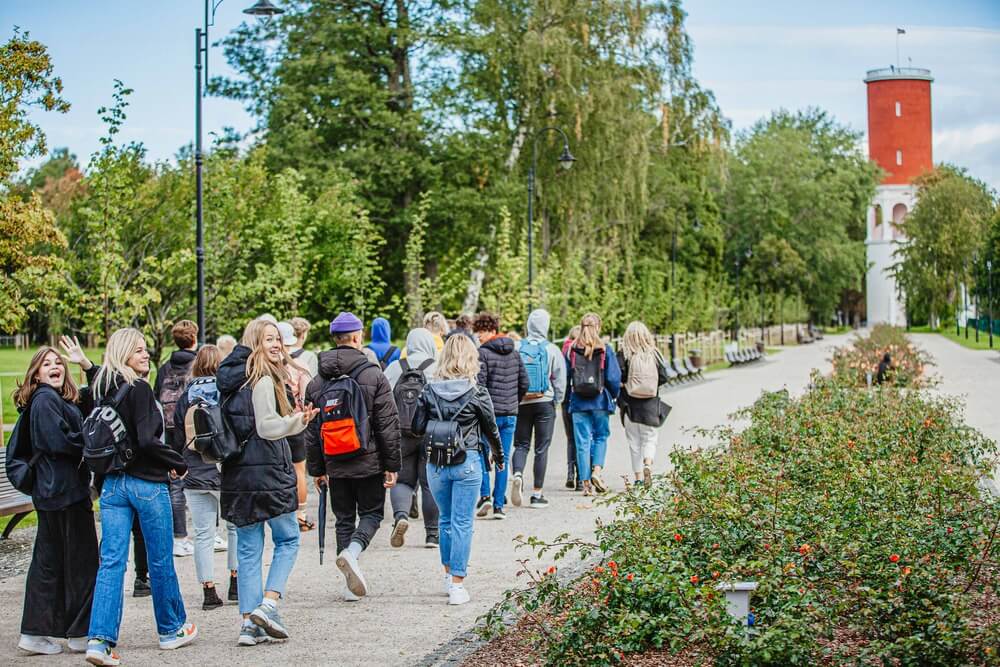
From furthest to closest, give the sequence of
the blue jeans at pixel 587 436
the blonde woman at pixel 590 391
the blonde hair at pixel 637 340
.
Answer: the blonde hair at pixel 637 340
the blue jeans at pixel 587 436
the blonde woman at pixel 590 391

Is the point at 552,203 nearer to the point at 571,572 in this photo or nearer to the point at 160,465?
the point at 571,572

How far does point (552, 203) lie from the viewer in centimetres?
3488

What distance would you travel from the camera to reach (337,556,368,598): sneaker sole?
805 centimetres

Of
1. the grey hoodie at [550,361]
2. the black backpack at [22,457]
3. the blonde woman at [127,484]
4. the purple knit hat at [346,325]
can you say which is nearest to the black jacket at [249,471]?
the blonde woman at [127,484]

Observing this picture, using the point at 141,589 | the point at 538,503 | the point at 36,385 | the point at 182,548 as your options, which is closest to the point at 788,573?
the point at 36,385

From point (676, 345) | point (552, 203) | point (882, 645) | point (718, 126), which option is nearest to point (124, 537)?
point (882, 645)

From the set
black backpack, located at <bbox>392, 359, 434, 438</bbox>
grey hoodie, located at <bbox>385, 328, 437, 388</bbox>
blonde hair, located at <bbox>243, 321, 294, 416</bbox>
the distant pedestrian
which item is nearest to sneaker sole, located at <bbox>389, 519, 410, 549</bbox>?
black backpack, located at <bbox>392, 359, 434, 438</bbox>

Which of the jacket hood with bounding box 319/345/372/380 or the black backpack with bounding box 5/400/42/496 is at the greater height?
the jacket hood with bounding box 319/345/372/380

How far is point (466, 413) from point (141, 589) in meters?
2.56

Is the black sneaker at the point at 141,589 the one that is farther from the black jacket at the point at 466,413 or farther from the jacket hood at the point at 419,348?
the jacket hood at the point at 419,348

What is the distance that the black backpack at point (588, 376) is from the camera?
1262 cm

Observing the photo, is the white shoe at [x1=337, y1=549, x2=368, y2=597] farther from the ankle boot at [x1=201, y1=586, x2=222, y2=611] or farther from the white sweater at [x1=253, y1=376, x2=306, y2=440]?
the white sweater at [x1=253, y1=376, x2=306, y2=440]

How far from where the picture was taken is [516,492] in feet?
40.5

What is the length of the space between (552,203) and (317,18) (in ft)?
26.8
